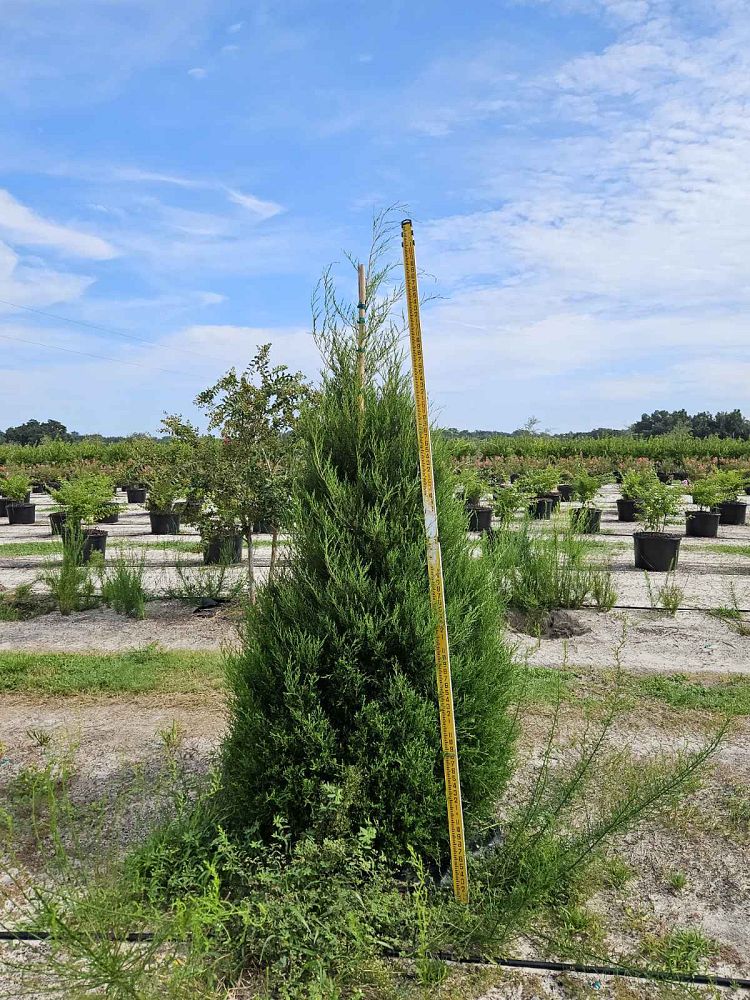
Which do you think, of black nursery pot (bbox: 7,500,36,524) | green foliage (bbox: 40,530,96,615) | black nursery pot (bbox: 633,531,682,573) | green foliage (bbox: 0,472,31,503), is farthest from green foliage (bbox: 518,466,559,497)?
black nursery pot (bbox: 7,500,36,524)

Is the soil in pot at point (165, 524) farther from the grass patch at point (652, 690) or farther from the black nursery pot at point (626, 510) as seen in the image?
the grass patch at point (652, 690)

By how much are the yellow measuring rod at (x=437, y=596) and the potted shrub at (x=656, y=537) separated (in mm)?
7793

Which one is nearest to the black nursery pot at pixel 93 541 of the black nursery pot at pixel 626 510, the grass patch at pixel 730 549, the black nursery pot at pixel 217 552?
the black nursery pot at pixel 217 552

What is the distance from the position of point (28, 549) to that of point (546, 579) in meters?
9.49

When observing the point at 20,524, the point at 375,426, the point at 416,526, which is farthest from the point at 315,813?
the point at 20,524

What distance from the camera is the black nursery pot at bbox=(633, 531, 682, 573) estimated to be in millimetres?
9938

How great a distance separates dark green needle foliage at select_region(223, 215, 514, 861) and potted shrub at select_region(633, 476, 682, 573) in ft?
24.4

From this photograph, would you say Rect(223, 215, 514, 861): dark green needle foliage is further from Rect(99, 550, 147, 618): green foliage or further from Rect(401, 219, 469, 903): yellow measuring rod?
Rect(99, 550, 147, 618): green foliage

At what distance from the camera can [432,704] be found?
106 inches

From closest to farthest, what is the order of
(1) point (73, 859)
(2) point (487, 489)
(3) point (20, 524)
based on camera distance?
(1) point (73, 859) → (2) point (487, 489) → (3) point (20, 524)

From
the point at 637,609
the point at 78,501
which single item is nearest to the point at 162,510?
the point at 78,501

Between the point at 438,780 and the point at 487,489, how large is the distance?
10.7 metres

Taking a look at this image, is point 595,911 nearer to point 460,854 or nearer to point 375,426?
point 460,854

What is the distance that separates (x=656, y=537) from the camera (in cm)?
997
